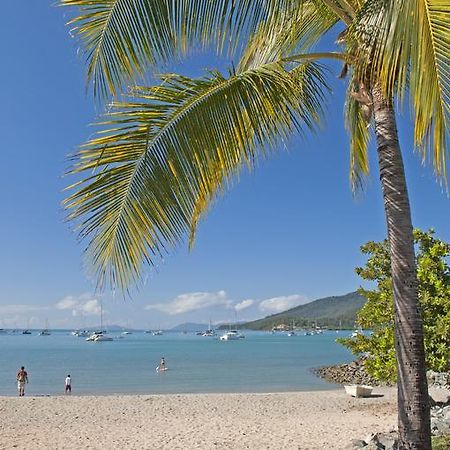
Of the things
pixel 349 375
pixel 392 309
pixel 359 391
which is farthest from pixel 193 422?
pixel 349 375

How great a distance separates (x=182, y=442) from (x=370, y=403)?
10.1 meters

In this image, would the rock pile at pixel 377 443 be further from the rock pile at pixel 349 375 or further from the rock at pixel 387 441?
the rock pile at pixel 349 375

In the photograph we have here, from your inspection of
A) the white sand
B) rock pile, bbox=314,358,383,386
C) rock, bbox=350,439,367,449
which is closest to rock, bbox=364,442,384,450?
rock, bbox=350,439,367,449

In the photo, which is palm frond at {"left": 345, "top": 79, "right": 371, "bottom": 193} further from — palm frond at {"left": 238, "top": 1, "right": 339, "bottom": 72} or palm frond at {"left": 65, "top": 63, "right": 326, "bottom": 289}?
palm frond at {"left": 65, "top": 63, "right": 326, "bottom": 289}

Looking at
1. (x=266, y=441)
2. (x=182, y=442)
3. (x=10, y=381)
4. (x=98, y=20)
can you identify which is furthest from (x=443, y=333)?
(x=10, y=381)

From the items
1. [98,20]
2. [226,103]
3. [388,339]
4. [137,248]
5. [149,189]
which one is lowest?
[388,339]

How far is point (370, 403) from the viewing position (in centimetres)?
1988

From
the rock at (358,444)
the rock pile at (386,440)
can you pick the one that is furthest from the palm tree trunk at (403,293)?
the rock at (358,444)

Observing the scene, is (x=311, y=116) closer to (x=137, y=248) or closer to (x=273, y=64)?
(x=273, y=64)

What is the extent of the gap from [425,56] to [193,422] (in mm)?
14504

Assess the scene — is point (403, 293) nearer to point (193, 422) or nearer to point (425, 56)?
point (425, 56)

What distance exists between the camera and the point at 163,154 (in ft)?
15.1

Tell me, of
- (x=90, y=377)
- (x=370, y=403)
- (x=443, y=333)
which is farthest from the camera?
A: (x=90, y=377)

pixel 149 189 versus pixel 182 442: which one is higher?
pixel 149 189
